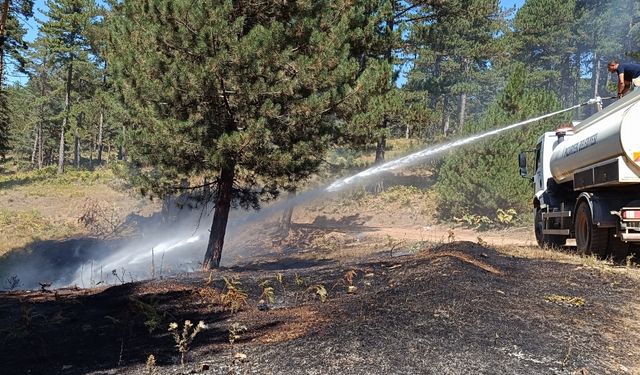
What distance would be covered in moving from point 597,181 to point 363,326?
23.7 feet

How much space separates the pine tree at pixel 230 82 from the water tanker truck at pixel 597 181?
16.3 ft

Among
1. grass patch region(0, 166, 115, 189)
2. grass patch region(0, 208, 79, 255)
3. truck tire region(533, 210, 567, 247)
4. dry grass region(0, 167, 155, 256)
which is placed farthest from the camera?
grass patch region(0, 166, 115, 189)

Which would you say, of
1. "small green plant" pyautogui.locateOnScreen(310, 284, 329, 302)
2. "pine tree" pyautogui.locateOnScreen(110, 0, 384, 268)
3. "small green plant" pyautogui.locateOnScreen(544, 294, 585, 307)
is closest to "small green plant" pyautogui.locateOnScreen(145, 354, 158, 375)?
"small green plant" pyautogui.locateOnScreen(310, 284, 329, 302)

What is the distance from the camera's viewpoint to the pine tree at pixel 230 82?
991 centimetres

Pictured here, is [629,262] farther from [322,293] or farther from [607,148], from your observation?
[322,293]

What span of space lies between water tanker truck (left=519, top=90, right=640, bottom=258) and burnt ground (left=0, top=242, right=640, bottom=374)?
2.03m

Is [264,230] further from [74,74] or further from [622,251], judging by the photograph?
[74,74]

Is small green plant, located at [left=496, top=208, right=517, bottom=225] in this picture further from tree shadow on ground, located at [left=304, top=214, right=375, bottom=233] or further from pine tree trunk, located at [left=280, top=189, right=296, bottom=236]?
pine tree trunk, located at [left=280, top=189, right=296, bottom=236]

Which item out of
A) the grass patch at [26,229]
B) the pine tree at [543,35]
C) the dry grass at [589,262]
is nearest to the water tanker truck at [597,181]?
the dry grass at [589,262]

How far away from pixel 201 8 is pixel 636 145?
809 cm

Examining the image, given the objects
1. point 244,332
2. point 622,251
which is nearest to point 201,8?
point 244,332

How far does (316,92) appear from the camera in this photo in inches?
443

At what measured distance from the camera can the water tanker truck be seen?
28.7 feet

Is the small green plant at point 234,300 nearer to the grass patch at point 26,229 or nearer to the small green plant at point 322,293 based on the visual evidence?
the small green plant at point 322,293
